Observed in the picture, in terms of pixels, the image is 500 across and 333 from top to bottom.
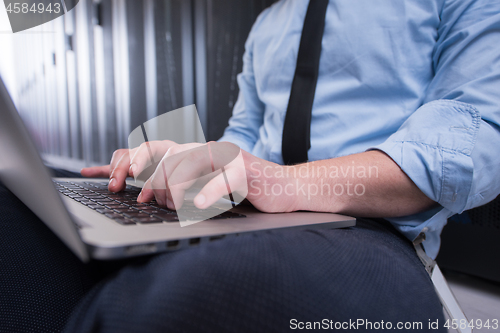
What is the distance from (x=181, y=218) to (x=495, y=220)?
841 millimetres

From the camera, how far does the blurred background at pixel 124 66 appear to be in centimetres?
143

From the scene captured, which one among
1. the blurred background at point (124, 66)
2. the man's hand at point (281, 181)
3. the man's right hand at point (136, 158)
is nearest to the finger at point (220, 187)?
the man's hand at point (281, 181)

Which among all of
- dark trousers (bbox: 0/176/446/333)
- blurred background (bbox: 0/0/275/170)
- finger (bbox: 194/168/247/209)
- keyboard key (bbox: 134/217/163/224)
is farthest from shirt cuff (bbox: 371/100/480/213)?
blurred background (bbox: 0/0/275/170)

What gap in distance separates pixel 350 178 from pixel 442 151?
0.14m

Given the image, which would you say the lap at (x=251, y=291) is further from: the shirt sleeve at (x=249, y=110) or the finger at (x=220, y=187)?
the shirt sleeve at (x=249, y=110)

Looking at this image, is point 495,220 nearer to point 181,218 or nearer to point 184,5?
point 181,218

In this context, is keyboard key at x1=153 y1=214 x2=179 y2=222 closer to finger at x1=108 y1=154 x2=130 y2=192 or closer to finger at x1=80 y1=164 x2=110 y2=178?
finger at x1=108 y1=154 x2=130 y2=192

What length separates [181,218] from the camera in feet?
0.99

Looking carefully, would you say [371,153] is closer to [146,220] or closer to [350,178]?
[350,178]

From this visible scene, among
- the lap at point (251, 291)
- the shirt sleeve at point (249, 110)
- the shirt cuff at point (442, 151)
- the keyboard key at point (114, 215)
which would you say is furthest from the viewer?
the shirt sleeve at point (249, 110)

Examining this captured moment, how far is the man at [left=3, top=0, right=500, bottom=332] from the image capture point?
0.64 ft

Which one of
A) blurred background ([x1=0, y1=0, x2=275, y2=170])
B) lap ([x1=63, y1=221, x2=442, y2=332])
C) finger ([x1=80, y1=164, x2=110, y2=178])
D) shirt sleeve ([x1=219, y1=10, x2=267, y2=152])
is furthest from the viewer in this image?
blurred background ([x1=0, y1=0, x2=275, y2=170])

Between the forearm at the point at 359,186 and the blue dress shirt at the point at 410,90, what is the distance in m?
0.02

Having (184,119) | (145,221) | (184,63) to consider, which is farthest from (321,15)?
(184,63)
